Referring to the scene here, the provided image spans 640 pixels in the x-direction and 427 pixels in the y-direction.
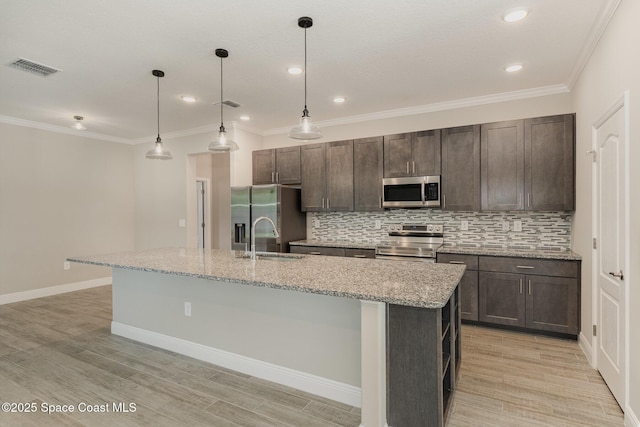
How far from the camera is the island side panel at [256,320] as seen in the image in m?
2.26

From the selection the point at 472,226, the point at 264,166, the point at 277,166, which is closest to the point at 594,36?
the point at 472,226

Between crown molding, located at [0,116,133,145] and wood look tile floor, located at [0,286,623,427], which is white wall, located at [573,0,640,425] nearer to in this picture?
wood look tile floor, located at [0,286,623,427]

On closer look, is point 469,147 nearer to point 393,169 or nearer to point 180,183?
point 393,169

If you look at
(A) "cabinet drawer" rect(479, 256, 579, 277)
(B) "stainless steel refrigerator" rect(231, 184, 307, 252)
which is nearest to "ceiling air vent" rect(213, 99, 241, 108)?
(B) "stainless steel refrigerator" rect(231, 184, 307, 252)

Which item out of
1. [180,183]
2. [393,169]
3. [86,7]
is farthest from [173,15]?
[180,183]

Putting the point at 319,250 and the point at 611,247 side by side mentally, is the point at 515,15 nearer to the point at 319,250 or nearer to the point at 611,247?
the point at 611,247

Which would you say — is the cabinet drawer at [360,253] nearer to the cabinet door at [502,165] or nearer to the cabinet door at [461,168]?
the cabinet door at [461,168]

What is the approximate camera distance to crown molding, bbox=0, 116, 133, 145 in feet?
16.0

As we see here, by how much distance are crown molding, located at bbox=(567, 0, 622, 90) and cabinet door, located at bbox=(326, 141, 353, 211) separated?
8.22 feet

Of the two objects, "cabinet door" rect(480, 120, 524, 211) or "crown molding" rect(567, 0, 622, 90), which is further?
"cabinet door" rect(480, 120, 524, 211)

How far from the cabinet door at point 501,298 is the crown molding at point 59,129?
20.8 ft

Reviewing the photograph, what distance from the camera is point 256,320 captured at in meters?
2.64

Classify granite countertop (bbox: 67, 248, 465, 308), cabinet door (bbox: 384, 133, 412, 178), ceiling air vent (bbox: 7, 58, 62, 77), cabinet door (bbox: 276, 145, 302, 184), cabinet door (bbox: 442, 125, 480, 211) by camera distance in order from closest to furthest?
1. granite countertop (bbox: 67, 248, 465, 308)
2. ceiling air vent (bbox: 7, 58, 62, 77)
3. cabinet door (bbox: 442, 125, 480, 211)
4. cabinet door (bbox: 384, 133, 412, 178)
5. cabinet door (bbox: 276, 145, 302, 184)

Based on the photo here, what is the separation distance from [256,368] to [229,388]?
243 millimetres
